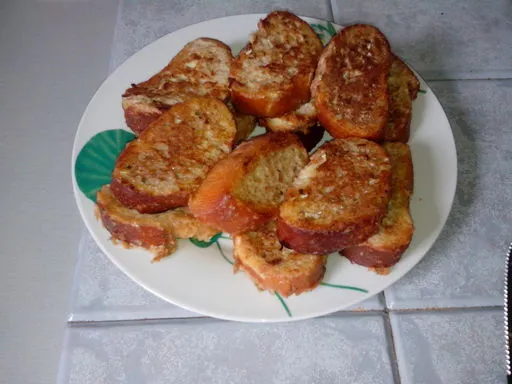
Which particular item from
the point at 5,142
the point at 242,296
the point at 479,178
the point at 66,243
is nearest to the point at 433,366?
the point at 242,296

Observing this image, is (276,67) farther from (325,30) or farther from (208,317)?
(208,317)

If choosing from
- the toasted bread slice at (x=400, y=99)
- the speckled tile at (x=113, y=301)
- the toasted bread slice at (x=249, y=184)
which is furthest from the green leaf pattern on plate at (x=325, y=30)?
the speckled tile at (x=113, y=301)

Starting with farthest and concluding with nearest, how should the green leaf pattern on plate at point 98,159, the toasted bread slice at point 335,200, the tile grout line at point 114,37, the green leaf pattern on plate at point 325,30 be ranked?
the tile grout line at point 114,37 → the green leaf pattern on plate at point 325,30 → the green leaf pattern on plate at point 98,159 → the toasted bread slice at point 335,200

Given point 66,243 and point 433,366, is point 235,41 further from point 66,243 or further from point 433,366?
point 433,366

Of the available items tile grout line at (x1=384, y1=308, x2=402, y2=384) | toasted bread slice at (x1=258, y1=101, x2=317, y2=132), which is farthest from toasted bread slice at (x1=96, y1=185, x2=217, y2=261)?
tile grout line at (x1=384, y1=308, x2=402, y2=384)

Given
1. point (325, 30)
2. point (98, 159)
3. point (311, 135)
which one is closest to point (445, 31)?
point (325, 30)

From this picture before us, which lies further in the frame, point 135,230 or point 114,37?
point 114,37

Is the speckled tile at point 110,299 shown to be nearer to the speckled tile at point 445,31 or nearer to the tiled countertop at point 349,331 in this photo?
the tiled countertop at point 349,331
